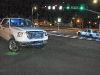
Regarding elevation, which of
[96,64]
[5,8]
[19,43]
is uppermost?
[5,8]

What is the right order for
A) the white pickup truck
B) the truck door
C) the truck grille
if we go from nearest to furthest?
1. the white pickup truck
2. the truck grille
3. the truck door

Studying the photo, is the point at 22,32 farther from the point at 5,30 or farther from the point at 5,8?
the point at 5,8

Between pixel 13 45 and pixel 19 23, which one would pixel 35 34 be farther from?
pixel 19 23

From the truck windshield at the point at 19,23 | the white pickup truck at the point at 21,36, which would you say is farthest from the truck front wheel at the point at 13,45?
the truck windshield at the point at 19,23

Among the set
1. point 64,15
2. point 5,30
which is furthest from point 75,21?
point 5,30

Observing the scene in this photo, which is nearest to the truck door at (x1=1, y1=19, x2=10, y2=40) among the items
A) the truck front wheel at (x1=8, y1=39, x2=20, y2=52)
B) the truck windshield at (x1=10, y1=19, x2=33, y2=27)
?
the truck windshield at (x1=10, y1=19, x2=33, y2=27)

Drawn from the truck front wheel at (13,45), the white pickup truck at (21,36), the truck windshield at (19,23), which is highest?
the truck windshield at (19,23)

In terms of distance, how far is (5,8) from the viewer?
276 feet

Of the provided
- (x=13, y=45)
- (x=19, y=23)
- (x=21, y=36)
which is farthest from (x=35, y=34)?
(x=19, y=23)

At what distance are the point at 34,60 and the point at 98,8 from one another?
97279 millimetres

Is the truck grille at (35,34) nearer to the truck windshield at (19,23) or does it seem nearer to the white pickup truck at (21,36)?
the white pickup truck at (21,36)

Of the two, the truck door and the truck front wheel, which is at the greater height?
the truck door

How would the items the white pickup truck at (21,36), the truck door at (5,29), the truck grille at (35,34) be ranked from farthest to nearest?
the truck door at (5,29) < the truck grille at (35,34) < the white pickup truck at (21,36)

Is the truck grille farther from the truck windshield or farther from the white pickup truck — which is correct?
the truck windshield
